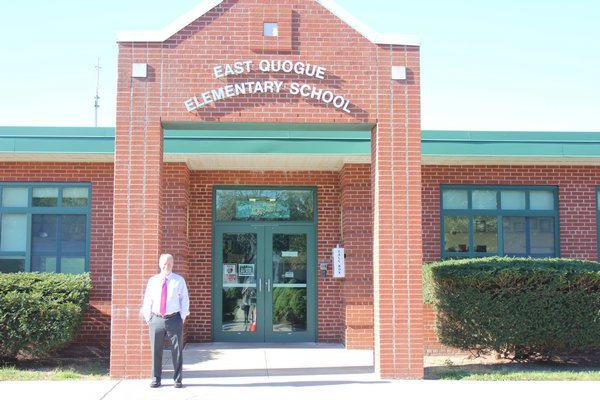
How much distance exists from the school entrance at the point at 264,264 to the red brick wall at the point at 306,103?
4.44m

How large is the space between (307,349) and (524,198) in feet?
17.6

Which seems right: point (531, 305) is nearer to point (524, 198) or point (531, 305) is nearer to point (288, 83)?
point (524, 198)

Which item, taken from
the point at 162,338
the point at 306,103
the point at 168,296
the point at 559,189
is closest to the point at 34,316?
the point at 162,338

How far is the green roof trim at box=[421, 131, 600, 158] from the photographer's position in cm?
1310

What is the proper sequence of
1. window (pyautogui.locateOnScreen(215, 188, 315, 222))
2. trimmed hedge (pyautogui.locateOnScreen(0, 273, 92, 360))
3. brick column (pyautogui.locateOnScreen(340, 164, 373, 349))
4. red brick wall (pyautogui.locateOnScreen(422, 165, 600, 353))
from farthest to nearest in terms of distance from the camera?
window (pyautogui.locateOnScreen(215, 188, 315, 222)) < red brick wall (pyautogui.locateOnScreen(422, 165, 600, 353)) < brick column (pyautogui.locateOnScreen(340, 164, 373, 349)) < trimmed hedge (pyautogui.locateOnScreen(0, 273, 92, 360))

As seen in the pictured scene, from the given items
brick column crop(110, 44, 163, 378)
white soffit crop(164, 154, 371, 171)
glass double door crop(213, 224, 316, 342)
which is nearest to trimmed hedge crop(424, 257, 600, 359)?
white soffit crop(164, 154, 371, 171)

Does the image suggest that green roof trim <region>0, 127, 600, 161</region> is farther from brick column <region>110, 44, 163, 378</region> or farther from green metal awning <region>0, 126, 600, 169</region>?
brick column <region>110, 44, 163, 378</region>

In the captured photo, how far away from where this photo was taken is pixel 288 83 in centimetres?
1036

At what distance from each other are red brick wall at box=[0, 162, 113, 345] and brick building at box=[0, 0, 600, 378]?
3cm

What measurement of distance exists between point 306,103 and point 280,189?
15.4ft

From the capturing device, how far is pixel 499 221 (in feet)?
47.0

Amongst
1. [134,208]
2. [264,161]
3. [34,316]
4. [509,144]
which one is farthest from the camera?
[264,161]

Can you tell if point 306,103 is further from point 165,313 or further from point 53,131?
point 53,131

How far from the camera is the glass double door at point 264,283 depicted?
47.9 feet
